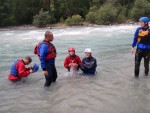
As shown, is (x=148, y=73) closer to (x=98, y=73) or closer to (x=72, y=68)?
(x=98, y=73)

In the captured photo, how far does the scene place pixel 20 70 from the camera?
860 centimetres

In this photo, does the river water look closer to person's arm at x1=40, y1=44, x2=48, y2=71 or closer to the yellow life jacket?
person's arm at x1=40, y1=44, x2=48, y2=71

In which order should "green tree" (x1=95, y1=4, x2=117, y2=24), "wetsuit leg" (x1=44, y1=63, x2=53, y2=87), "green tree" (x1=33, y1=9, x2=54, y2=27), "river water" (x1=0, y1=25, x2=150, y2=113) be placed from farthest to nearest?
"green tree" (x1=33, y1=9, x2=54, y2=27)
"green tree" (x1=95, y1=4, x2=117, y2=24)
"wetsuit leg" (x1=44, y1=63, x2=53, y2=87)
"river water" (x1=0, y1=25, x2=150, y2=113)

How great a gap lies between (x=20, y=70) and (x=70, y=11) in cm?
4093

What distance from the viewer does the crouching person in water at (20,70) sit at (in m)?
8.62

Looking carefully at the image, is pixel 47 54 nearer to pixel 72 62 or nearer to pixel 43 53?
pixel 43 53

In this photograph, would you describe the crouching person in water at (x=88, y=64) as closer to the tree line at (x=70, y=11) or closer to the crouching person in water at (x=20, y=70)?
the crouching person in water at (x=20, y=70)

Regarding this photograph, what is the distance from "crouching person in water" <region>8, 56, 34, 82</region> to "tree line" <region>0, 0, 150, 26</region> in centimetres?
3219

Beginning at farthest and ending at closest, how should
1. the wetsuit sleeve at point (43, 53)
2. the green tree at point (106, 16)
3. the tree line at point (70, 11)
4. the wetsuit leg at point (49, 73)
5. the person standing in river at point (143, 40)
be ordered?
the tree line at point (70, 11) → the green tree at point (106, 16) → the person standing in river at point (143, 40) → the wetsuit leg at point (49, 73) → the wetsuit sleeve at point (43, 53)

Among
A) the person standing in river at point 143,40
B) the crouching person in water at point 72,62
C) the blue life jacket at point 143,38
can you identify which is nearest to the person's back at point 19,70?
the crouching person in water at point 72,62

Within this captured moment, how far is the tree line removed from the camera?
41719 mm

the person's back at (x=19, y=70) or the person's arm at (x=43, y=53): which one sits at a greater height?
the person's arm at (x=43, y=53)

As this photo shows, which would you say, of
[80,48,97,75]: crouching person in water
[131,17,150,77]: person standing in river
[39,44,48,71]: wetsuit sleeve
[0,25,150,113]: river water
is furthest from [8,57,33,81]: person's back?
[131,17,150,77]: person standing in river

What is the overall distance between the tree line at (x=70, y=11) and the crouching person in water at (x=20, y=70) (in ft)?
106
